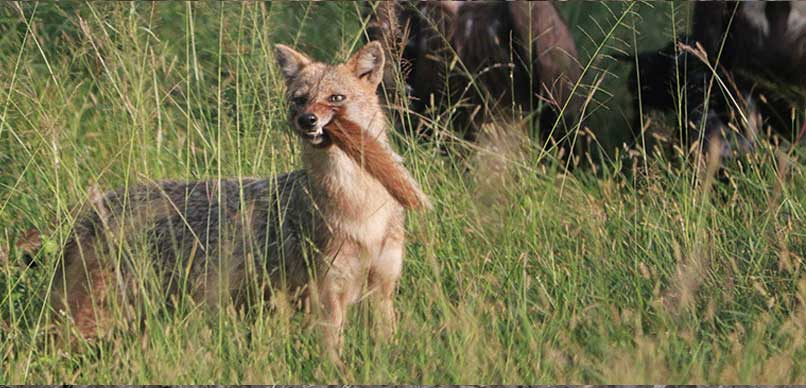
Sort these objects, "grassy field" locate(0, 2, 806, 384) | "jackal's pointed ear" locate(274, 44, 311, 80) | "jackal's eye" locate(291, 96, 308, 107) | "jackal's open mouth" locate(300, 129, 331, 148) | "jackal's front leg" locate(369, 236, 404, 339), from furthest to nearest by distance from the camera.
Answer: "jackal's pointed ear" locate(274, 44, 311, 80) < "jackal's eye" locate(291, 96, 308, 107) < "jackal's open mouth" locate(300, 129, 331, 148) < "jackal's front leg" locate(369, 236, 404, 339) < "grassy field" locate(0, 2, 806, 384)

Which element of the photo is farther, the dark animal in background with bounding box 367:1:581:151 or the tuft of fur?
the dark animal in background with bounding box 367:1:581:151

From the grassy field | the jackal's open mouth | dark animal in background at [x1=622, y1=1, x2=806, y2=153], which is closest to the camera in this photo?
the grassy field

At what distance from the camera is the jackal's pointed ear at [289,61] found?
4.83m

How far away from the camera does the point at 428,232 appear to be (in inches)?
188

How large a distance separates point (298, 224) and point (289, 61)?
574 mm

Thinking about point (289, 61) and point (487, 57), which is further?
point (487, 57)

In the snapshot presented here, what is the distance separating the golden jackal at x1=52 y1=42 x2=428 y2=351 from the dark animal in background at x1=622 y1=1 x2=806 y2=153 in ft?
5.30

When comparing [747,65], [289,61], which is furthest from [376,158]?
[747,65]

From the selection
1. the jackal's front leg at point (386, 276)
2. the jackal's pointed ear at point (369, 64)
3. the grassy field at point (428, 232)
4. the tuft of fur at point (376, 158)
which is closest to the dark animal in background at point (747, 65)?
the grassy field at point (428, 232)

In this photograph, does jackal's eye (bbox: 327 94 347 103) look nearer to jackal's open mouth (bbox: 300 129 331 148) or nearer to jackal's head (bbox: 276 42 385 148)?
jackal's head (bbox: 276 42 385 148)

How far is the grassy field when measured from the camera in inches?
152

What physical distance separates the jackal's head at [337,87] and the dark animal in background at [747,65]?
151 centimetres

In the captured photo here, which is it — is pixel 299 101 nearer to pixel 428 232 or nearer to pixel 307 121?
pixel 307 121

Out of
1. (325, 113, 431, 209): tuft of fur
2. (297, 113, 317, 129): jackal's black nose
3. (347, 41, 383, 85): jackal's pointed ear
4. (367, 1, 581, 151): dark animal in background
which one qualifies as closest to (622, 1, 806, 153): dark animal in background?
(367, 1, 581, 151): dark animal in background
